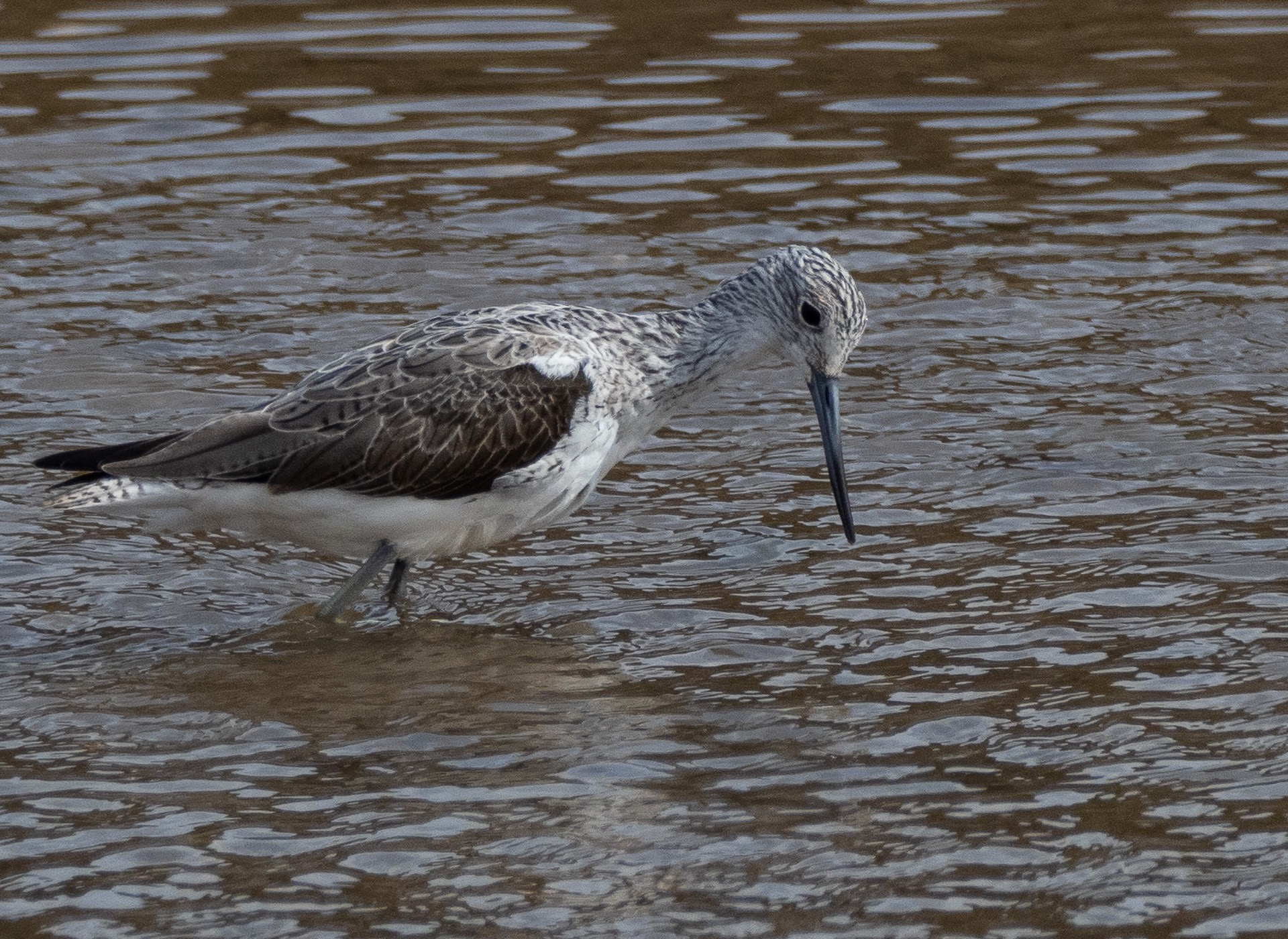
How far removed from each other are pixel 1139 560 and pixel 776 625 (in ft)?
5.05

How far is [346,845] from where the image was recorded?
19.0 feet

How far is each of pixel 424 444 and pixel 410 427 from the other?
0.10 m

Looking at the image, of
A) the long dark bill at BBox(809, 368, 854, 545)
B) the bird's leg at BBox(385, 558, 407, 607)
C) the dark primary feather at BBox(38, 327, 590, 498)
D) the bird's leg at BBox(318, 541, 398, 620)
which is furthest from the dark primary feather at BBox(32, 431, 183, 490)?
the long dark bill at BBox(809, 368, 854, 545)

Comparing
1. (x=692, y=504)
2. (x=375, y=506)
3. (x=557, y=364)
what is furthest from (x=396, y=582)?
(x=692, y=504)

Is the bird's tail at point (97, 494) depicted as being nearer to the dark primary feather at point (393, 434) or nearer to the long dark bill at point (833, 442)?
the dark primary feather at point (393, 434)

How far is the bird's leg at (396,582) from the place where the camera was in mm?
8016

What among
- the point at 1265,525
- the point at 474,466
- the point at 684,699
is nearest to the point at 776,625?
the point at 684,699

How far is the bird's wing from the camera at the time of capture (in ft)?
25.0

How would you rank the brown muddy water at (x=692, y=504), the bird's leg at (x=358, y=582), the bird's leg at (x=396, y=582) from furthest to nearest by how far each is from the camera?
the bird's leg at (x=396, y=582)
the bird's leg at (x=358, y=582)
the brown muddy water at (x=692, y=504)

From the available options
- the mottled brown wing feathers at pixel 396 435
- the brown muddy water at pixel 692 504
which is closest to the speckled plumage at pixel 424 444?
the mottled brown wing feathers at pixel 396 435

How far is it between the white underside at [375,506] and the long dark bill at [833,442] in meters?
0.87

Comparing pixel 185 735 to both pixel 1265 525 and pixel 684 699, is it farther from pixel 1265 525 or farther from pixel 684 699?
pixel 1265 525

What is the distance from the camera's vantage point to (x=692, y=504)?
888cm

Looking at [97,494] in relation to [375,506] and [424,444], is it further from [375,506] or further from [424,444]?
[424,444]
